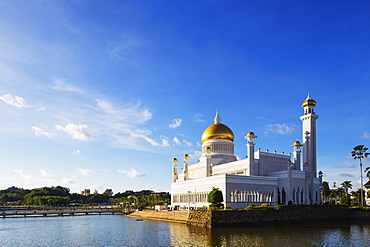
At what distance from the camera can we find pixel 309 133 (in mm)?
66000

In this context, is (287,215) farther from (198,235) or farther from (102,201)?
(102,201)

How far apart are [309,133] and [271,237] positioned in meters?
33.5

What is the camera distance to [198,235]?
128ft

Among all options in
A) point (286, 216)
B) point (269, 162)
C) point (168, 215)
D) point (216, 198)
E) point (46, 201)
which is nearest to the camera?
point (216, 198)

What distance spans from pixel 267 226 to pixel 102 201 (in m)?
112

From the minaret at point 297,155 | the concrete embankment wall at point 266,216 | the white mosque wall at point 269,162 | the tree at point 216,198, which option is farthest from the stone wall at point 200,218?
the minaret at point 297,155

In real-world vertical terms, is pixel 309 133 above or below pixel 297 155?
above

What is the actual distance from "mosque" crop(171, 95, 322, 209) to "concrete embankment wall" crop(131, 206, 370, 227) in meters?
3.55

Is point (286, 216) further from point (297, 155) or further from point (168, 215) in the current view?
point (168, 215)

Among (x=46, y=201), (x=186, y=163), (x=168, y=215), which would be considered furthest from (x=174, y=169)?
(x=46, y=201)

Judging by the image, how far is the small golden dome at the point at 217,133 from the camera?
7288 centimetres

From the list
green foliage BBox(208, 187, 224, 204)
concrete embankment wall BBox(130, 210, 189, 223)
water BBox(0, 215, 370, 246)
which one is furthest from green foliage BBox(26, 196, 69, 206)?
green foliage BBox(208, 187, 224, 204)

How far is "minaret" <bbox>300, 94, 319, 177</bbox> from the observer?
64875 millimetres

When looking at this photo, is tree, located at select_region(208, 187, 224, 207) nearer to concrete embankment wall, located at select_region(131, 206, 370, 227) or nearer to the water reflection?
concrete embankment wall, located at select_region(131, 206, 370, 227)
